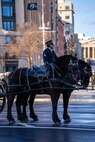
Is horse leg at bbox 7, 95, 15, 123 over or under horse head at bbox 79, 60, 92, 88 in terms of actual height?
under

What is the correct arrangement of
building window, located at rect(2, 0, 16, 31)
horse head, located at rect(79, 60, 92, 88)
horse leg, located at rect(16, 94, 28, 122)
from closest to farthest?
1. horse head, located at rect(79, 60, 92, 88)
2. horse leg, located at rect(16, 94, 28, 122)
3. building window, located at rect(2, 0, 16, 31)

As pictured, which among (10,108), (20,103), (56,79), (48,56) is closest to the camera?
(56,79)

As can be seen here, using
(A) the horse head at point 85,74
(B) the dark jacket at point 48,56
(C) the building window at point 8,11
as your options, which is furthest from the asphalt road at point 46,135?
(C) the building window at point 8,11

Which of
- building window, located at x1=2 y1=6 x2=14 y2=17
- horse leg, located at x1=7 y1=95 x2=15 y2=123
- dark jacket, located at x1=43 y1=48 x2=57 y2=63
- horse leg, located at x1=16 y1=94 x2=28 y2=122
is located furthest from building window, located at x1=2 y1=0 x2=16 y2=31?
dark jacket, located at x1=43 y1=48 x2=57 y2=63

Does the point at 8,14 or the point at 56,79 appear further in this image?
the point at 8,14

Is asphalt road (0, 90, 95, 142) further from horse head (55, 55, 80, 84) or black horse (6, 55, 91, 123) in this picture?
horse head (55, 55, 80, 84)

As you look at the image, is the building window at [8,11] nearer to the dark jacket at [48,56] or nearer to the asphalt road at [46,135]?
the dark jacket at [48,56]

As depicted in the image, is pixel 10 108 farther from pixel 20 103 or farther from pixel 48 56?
pixel 48 56

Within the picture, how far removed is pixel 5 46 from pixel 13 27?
328 inches

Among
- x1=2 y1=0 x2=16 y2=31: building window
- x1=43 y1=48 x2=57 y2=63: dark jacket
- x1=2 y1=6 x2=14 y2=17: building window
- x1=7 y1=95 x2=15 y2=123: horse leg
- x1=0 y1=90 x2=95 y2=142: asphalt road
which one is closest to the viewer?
x1=0 y1=90 x2=95 y2=142: asphalt road

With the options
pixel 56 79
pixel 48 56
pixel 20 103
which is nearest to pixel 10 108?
pixel 20 103

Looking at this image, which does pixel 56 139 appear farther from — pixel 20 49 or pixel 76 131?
pixel 20 49

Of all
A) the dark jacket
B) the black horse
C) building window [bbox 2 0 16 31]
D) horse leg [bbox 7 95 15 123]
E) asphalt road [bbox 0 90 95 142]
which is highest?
building window [bbox 2 0 16 31]

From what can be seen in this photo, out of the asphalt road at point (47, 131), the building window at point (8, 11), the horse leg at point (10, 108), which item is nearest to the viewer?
the asphalt road at point (47, 131)
